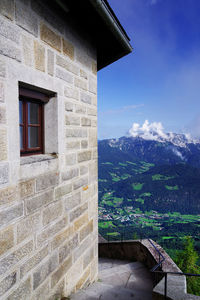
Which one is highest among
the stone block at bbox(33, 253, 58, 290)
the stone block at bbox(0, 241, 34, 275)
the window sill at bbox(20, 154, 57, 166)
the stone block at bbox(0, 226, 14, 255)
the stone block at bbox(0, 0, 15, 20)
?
the stone block at bbox(0, 0, 15, 20)

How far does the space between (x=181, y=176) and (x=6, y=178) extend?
497 feet

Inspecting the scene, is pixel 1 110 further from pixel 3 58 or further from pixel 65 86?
pixel 65 86

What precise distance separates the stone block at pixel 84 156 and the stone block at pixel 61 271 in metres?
1.50

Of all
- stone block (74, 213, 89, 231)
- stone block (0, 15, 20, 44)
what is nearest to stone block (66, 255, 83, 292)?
stone block (74, 213, 89, 231)

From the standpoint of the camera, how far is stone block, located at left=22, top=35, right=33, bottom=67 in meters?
2.00

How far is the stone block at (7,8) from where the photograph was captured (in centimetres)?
176

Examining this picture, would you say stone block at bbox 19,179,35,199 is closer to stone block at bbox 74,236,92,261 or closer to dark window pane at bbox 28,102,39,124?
dark window pane at bbox 28,102,39,124

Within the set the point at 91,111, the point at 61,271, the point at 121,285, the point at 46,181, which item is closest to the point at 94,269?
the point at 121,285

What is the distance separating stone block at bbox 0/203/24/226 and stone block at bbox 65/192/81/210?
84cm

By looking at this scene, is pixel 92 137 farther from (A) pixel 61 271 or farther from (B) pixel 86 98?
(A) pixel 61 271

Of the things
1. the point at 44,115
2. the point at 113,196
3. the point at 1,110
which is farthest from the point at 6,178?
the point at 113,196

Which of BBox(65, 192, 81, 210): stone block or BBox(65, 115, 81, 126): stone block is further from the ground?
BBox(65, 115, 81, 126): stone block

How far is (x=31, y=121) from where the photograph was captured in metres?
2.37

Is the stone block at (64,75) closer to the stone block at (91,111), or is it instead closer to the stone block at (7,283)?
the stone block at (91,111)
